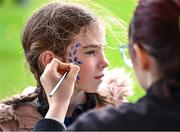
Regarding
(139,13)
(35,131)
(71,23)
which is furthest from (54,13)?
(139,13)

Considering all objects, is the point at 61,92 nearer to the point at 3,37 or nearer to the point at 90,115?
the point at 90,115

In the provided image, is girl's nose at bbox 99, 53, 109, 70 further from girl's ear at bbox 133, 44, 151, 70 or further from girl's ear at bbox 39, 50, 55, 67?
girl's ear at bbox 133, 44, 151, 70

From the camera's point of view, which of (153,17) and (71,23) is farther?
(71,23)

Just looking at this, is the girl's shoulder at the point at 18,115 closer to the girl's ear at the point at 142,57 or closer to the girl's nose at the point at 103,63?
the girl's nose at the point at 103,63

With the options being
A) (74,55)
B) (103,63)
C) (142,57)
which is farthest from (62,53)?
(142,57)

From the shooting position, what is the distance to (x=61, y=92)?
1.55m

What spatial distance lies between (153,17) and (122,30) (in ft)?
3.22

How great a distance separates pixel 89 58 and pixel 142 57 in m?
0.76

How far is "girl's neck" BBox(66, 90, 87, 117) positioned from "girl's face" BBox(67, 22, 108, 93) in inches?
1.5

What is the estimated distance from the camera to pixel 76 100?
193 cm

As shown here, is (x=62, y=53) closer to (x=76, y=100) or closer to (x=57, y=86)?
(x=76, y=100)

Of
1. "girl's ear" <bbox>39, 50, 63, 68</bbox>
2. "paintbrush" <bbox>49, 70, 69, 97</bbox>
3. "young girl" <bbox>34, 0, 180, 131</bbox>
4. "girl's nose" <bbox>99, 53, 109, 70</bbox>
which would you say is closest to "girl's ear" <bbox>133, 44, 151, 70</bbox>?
"young girl" <bbox>34, 0, 180, 131</bbox>

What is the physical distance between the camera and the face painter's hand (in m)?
1.53

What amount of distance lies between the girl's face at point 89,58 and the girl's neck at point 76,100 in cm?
4
